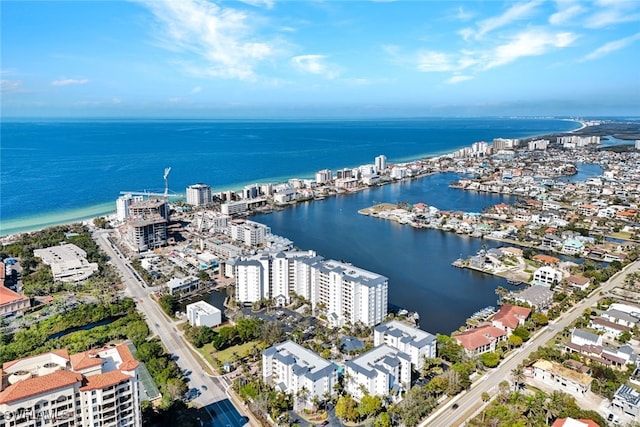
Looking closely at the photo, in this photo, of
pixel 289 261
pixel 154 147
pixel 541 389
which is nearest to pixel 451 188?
pixel 289 261

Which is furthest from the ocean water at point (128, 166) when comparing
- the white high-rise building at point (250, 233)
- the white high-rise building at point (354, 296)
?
the white high-rise building at point (354, 296)

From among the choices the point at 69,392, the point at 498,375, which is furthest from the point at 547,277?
the point at 69,392

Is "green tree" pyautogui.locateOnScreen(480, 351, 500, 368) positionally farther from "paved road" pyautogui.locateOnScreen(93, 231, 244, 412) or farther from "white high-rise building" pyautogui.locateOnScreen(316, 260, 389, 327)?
"paved road" pyautogui.locateOnScreen(93, 231, 244, 412)

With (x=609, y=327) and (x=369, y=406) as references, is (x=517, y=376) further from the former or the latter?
(x=609, y=327)

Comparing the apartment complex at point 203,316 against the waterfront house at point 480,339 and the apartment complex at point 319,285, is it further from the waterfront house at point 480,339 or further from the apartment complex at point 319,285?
the waterfront house at point 480,339

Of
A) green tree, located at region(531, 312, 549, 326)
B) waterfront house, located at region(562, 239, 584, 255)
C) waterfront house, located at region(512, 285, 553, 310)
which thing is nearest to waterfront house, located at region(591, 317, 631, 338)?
green tree, located at region(531, 312, 549, 326)

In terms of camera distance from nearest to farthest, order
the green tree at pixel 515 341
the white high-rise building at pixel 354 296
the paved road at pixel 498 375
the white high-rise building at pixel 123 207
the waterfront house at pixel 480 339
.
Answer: the paved road at pixel 498 375
the waterfront house at pixel 480 339
the green tree at pixel 515 341
the white high-rise building at pixel 354 296
the white high-rise building at pixel 123 207
